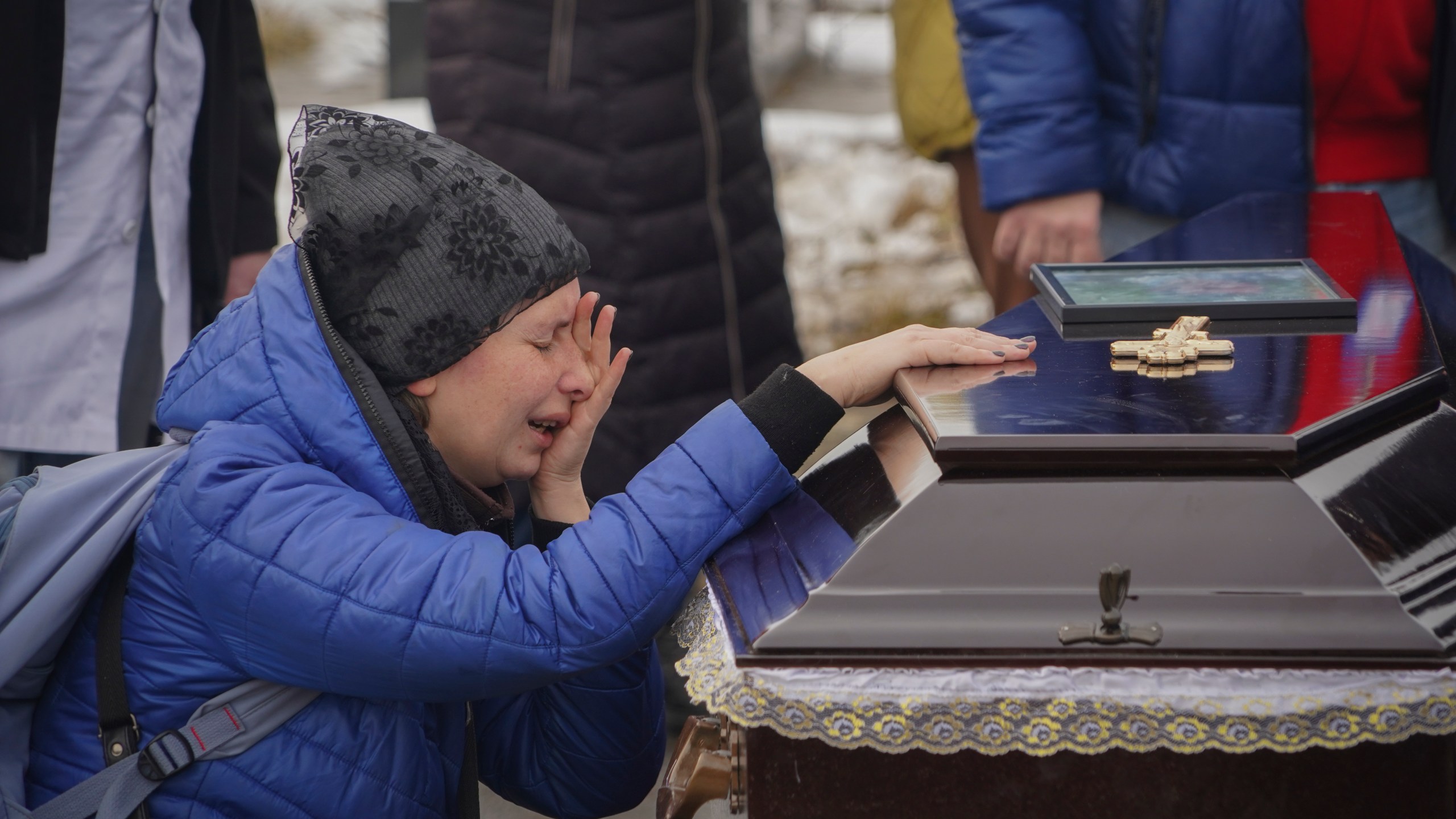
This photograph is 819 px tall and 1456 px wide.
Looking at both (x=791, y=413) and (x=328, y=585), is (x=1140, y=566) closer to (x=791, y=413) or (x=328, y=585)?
(x=791, y=413)

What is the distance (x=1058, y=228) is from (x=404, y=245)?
1.56 metres

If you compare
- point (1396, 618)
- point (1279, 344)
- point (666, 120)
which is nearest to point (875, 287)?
point (666, 120)

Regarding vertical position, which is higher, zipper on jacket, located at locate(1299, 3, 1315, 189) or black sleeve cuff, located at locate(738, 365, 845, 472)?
zipper on jacket, located at locate(1299, 3, 1315, 189)

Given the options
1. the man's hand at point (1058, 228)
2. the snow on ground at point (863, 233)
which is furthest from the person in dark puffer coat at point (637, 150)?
the snow on ground at point (863, 233)

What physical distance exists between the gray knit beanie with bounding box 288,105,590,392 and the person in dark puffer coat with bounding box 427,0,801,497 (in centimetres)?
163

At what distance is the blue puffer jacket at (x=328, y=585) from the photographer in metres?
1.42

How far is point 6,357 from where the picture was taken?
2.30 metres

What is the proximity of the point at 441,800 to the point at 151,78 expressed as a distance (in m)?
1.43

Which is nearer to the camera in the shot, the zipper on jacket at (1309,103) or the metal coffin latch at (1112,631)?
the metal coffin latch at (1112,631)

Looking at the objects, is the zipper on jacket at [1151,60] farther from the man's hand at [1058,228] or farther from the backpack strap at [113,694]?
the backpack strap at [113,694]

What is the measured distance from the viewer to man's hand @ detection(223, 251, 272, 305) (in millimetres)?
2875

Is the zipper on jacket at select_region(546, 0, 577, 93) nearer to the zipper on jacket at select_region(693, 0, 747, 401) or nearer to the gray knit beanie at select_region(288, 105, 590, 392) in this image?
the zipper on jacket at select_region(693, 0, 747, 401)

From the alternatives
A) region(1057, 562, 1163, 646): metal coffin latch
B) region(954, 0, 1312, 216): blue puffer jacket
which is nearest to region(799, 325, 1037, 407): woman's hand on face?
region(1057, 562, 1163, 646): metal coffin latch

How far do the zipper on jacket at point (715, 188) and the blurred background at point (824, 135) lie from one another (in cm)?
138
